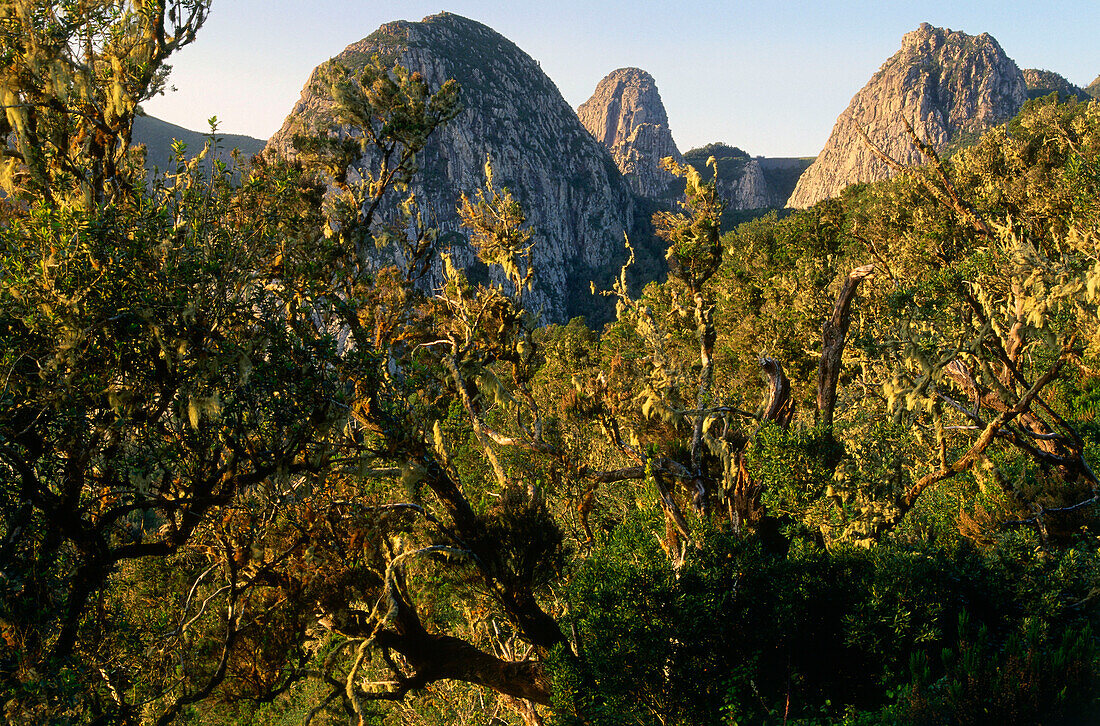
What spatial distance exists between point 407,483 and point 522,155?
176 meters

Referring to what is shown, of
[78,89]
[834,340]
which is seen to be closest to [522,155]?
[834,340]

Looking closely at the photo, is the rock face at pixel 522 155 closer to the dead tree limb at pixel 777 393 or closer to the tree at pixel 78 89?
the dead tree limb at pixel 777 393

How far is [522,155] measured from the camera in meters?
174

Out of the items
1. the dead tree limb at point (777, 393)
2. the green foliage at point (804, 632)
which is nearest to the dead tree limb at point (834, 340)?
the dead tree limb at point (777, 393)

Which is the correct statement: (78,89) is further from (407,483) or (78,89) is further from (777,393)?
(777,393)

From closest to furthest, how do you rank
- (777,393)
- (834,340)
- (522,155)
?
(834,340) → (777,393) → (522,155)

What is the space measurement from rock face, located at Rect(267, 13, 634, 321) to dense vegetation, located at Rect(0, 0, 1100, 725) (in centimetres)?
12771

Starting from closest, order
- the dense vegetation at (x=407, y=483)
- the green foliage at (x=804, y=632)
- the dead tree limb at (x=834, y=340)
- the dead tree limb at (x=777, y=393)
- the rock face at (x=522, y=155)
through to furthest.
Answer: the dense vegetation at (x=407, y=483) < the green foliage at (x=804, y=632) < the dead tree limb at (x=834, y=340) < the dead tree limb at (x=777, y=393) < the rock face at (x=522, y=155)

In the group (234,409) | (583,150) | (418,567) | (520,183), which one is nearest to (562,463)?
(418,567)

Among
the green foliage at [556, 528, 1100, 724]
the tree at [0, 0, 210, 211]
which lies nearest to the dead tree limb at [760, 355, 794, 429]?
the green foliage at [556, 528, 1100, 724]

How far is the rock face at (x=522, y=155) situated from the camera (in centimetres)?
15388

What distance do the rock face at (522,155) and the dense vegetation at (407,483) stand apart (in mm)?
127714

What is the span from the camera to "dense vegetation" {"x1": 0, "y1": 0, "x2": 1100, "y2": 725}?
583cm

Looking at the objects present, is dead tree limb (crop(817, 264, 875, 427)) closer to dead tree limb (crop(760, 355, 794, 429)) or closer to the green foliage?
dead tree limb (crop(760, 355, 794, 429))
